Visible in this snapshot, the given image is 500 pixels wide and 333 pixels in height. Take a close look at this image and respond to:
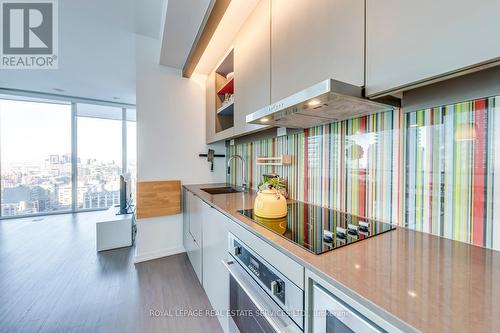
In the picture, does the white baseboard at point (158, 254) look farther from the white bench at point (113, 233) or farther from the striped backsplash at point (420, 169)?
the striped backsplash at point (420, 169)

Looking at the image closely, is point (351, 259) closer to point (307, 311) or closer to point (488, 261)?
point (307, 311)

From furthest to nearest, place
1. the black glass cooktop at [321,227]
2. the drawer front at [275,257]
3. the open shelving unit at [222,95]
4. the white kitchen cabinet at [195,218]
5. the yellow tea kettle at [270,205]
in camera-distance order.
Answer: the open shelving unit at [222,95]
the white kitchen cabinet at [195,218]
the yellow tea kettle at [270,205]
the black glass cooktop at [321,227]
the drawer front at [275,257]

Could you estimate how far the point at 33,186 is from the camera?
4.13 meters

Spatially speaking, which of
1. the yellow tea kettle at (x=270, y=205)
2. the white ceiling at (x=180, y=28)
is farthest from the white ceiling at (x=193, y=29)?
the yellow tea kettle at (x=270, y=205)

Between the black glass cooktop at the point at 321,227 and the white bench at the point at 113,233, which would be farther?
the white bench at the point at 113,233

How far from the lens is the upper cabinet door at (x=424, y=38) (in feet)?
1.62

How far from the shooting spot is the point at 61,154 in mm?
4277

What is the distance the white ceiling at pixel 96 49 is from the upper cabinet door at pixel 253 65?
0.94m

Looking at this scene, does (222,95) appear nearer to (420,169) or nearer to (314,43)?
(314,43)

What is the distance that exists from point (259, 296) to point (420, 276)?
1.89 ft

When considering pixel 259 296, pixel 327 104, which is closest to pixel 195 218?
pixel 259 296

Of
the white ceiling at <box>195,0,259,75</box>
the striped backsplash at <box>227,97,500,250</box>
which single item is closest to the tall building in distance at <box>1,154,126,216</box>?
the white ceiling at <box>195,0,259,75</box>

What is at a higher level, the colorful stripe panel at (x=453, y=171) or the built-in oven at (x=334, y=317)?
the colorful stripe panel at (x=453, y=171)

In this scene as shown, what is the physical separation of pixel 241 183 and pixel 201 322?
52.3 inches
